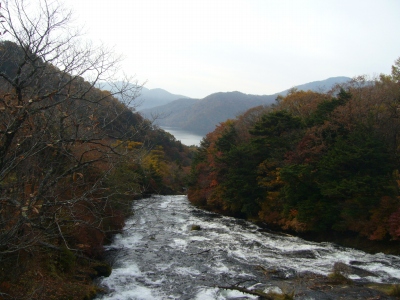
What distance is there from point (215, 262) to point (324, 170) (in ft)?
33.6

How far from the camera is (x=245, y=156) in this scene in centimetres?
2839

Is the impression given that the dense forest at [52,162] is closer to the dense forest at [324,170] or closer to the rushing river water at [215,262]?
the rushing river water at [215,262]

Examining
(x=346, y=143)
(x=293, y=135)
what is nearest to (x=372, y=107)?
(x=346, y=143)

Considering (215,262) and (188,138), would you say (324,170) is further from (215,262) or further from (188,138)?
(188,138)

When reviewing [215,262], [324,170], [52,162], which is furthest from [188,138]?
[52,162]

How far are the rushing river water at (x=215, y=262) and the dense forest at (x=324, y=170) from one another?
86.9 inches

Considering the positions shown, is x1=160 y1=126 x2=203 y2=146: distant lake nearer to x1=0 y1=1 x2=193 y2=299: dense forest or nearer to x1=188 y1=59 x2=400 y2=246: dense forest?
x1=188 y1=59 x2=400 y2=246: dense forest

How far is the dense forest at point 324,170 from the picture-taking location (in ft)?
59.8

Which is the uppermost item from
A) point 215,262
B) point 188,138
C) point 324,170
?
point 188,138

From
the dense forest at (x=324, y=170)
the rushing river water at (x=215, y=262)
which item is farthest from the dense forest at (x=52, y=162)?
the dense forest at (x=324, y=170)

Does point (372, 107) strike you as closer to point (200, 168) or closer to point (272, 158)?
point (272, 158)

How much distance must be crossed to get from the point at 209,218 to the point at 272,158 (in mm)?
7430

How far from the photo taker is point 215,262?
48.6ft

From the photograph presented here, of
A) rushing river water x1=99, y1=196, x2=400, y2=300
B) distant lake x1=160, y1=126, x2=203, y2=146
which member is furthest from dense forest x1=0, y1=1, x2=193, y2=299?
distant lake x1=160, y1=126, x2=203, y2=146
